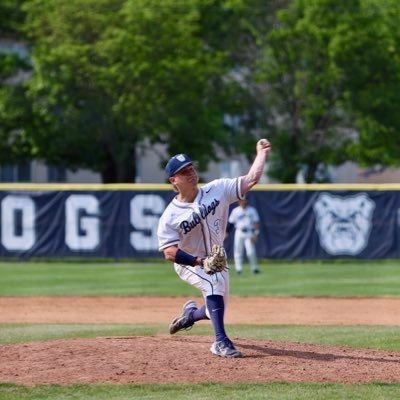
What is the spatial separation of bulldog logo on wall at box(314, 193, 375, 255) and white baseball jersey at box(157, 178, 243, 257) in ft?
55.6

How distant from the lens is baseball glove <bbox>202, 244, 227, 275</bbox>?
851 cm

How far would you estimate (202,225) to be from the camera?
8.95 metres

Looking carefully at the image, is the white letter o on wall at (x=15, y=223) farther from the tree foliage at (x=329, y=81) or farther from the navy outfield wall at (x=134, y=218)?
the tree foliage at (x=329, y=81)

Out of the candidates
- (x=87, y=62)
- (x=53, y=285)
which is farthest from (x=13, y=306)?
(x=87, y=62)

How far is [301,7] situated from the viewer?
3791 centimetres

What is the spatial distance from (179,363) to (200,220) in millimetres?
1235

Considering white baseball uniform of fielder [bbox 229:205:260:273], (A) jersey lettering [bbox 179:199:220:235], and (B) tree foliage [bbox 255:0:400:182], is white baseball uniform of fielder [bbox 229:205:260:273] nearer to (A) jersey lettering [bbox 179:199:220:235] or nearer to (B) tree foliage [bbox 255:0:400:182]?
(A) jersey lettering [bbox 179:199:220:235]

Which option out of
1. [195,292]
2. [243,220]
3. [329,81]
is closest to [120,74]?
[329,81]

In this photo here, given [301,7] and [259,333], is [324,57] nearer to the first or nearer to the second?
[301,7]

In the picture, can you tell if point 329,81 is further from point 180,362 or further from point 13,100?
point 180,362

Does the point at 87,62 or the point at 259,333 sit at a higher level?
the point at 87,62

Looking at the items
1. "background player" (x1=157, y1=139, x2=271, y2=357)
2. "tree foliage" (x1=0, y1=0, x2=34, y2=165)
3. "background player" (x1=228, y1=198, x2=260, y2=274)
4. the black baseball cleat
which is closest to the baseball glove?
"background player" (x1=157, y1=139, x2=271, y2=357)

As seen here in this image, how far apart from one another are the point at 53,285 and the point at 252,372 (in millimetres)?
12343

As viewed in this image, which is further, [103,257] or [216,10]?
[216,10]
